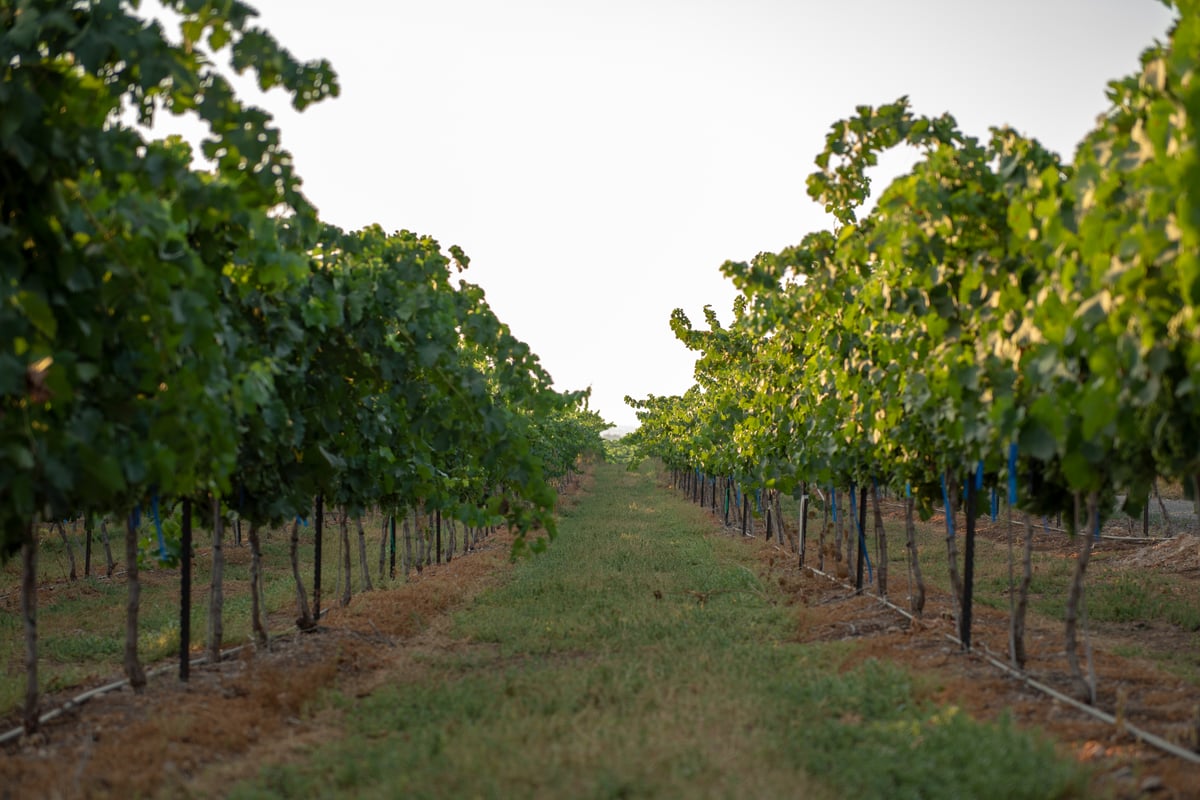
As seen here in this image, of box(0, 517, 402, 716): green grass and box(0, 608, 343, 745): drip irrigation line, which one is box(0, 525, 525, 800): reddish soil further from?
box(0, 517, 402, 716): green grass

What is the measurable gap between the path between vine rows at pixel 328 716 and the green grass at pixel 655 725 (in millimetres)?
288

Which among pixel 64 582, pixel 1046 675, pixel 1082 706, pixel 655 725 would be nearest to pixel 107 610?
pixel 64 582

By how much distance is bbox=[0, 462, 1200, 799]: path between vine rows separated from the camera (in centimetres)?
517

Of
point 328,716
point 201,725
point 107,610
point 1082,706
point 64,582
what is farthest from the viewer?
point 64,582

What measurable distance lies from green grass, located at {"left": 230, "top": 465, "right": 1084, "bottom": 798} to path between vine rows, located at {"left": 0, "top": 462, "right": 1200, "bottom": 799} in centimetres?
29

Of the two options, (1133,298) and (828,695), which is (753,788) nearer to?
(828,695)

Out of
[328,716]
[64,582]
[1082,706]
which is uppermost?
[1082,706]

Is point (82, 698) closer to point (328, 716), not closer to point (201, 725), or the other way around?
point (201, 725)

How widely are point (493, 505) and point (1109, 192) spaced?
6.01 meters

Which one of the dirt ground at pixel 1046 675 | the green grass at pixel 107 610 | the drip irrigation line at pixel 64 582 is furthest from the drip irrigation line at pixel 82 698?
the drip irrigation line at pixel 64 582

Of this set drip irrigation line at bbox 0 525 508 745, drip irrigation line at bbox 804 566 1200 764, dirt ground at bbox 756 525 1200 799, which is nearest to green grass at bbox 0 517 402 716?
drip irrigation line at bbox 0 525 508 745

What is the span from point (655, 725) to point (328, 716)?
2.52 metres

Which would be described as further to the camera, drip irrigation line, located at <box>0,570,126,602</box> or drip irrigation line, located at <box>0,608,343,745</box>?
drip irrigation line, located at <box>0,570,126,602</box>

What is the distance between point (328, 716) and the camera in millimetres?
7090
